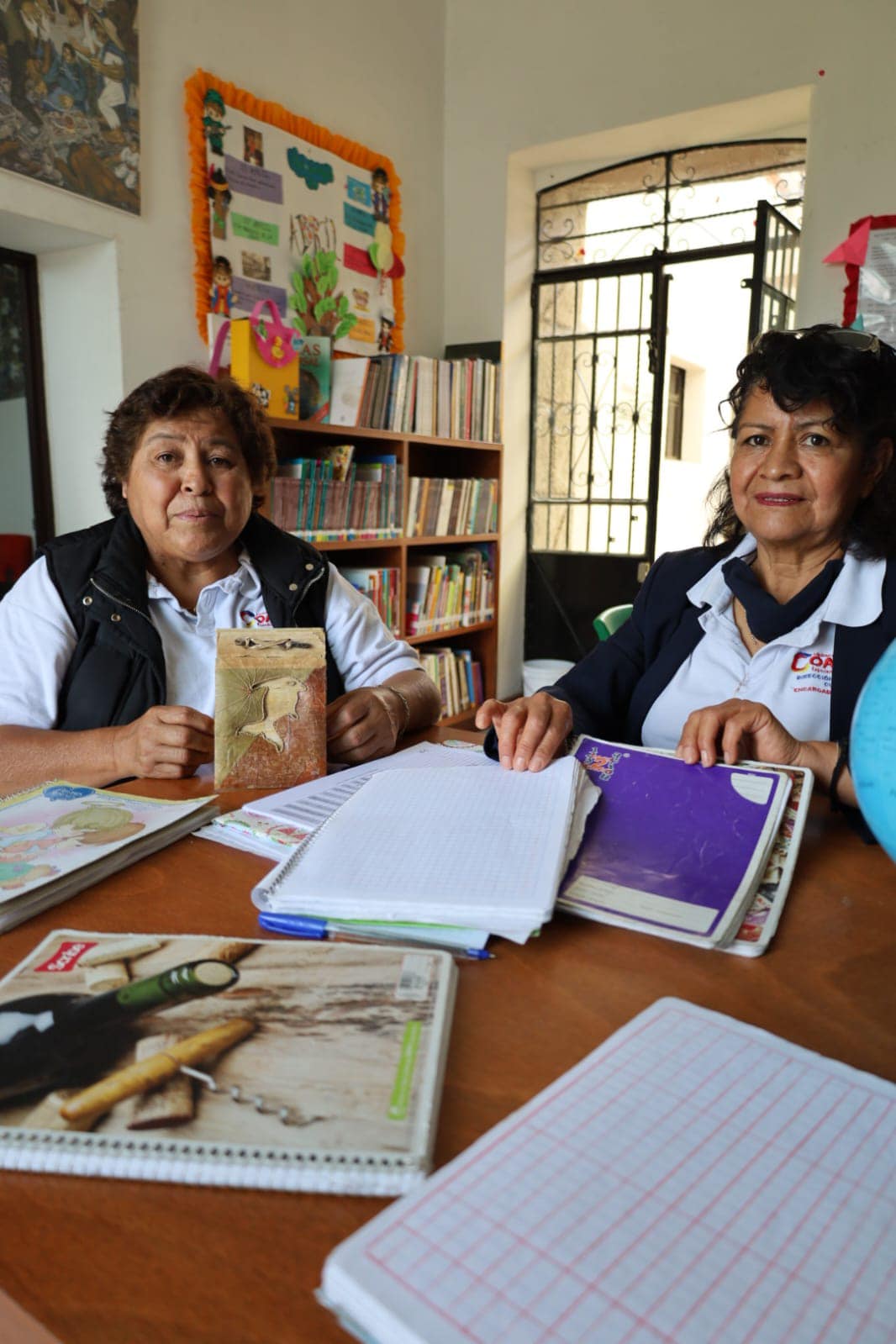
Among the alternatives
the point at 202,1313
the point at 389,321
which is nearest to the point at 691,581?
the point at 202,1313

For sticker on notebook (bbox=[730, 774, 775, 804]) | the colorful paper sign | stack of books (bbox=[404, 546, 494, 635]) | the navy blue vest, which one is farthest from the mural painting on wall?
sticker on notebook (bbox=[730, 774, 775, 804])

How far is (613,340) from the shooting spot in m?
3.78

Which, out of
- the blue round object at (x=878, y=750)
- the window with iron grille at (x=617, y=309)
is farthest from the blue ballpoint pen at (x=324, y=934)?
the window with iron grille at (x=617, y=309)

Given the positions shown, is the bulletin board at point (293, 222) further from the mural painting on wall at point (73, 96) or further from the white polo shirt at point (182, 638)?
the white polo shirt at point (182, 638)

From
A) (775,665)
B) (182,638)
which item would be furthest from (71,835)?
(775,665)

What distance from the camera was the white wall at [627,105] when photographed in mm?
2832

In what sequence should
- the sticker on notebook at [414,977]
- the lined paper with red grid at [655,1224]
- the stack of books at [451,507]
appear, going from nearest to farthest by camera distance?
the lined paper with red grid at [655,1224] < the sticker on notebook at [414,977] < the stack of books at [451,507]

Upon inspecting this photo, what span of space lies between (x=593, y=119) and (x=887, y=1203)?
3840 millimetres

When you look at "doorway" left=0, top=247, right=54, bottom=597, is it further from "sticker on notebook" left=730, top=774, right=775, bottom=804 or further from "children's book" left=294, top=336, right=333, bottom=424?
"sticker on notebook" left=730, top=774, right=775, bottom=804

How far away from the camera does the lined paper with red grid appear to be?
327 millimetres

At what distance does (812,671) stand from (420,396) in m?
2.31

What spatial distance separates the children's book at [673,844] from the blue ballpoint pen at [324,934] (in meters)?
0.10

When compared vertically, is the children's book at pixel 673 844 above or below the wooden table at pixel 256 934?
above

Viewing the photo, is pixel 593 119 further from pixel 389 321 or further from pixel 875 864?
pixel 875 864
